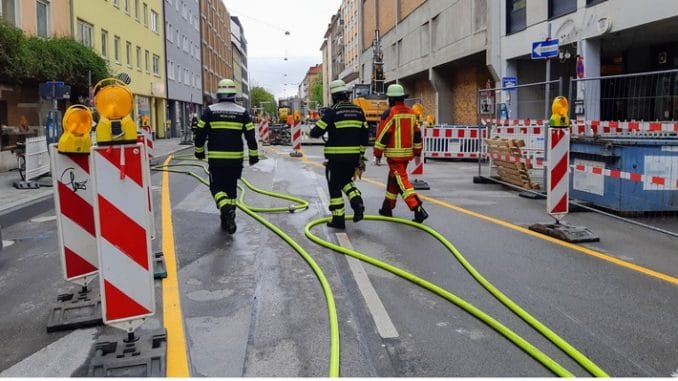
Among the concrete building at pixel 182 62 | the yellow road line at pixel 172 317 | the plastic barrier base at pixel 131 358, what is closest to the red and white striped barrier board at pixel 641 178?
the yellow road line at pixel 172 317

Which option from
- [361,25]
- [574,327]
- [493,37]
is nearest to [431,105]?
[493,37]

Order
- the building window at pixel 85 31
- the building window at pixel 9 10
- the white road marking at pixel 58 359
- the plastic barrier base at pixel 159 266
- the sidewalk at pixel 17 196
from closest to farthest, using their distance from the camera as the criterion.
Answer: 1. the white road marking at pixel 58 359
2. the plastic barrier base at pixel 159 266
3. the sidewalk at pixel 17 196
4. the building window at pixel 9 10
5. the building window at pixel 85 31

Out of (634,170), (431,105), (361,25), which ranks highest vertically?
(361,25)

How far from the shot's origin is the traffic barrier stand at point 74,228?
14.5 ft

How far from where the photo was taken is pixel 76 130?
4.26 m

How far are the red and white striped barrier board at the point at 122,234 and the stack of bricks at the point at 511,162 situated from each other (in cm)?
921

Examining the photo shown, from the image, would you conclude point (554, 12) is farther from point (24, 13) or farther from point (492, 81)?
point (24, 13)

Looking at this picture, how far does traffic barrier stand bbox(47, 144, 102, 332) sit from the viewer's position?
4414 millimetres

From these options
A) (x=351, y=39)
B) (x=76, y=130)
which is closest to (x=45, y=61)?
(x=76, y=130)

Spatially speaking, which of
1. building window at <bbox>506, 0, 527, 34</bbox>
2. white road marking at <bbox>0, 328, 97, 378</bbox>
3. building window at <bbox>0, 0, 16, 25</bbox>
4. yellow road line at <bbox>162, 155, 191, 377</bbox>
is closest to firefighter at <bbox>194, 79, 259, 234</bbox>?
yellow road line at <bbox>162, 155, 191, 377</bbox>

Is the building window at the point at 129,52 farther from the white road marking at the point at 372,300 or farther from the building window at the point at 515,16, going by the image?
the white road marking at the point at 372,300

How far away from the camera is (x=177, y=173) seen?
54.6 ft

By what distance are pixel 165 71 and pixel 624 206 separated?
143 feet

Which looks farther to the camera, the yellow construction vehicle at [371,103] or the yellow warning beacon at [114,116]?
the yellow construction vehicle at [371,103]
